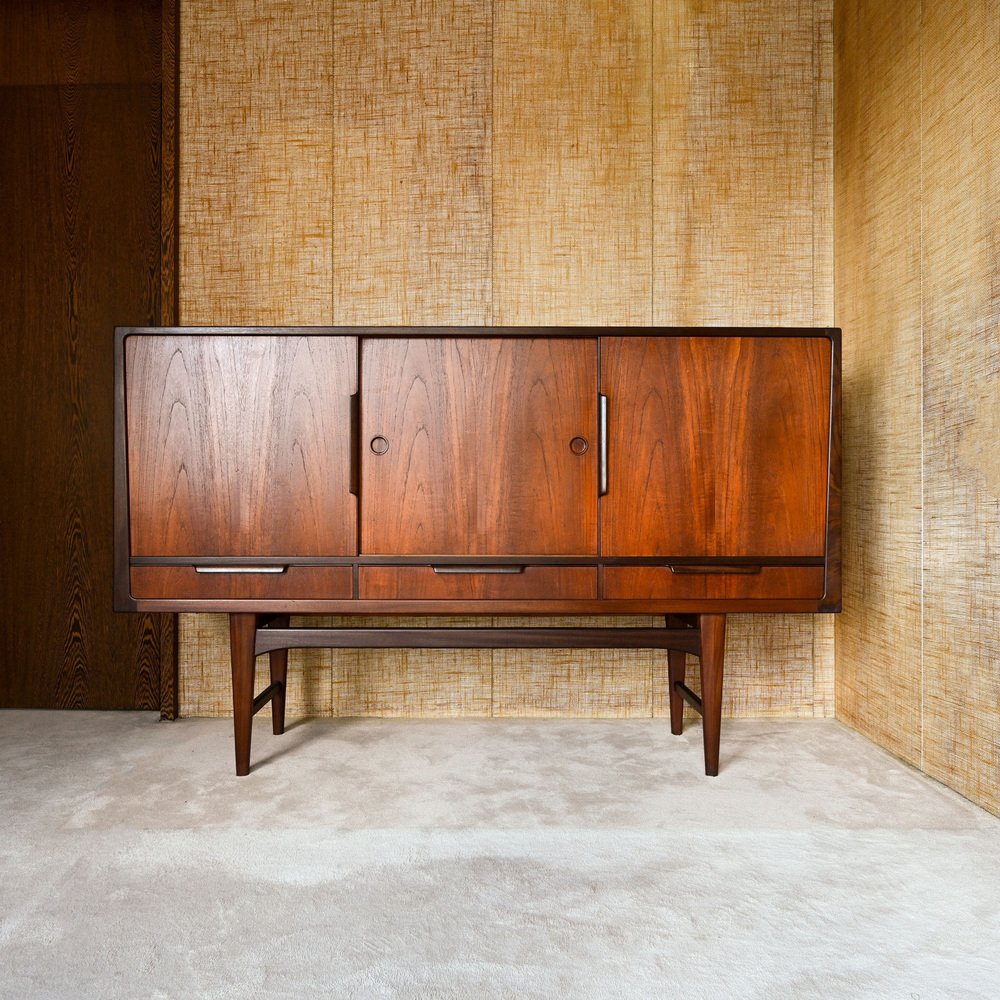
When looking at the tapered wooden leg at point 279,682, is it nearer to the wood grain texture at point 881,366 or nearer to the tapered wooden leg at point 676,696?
the tapered wooden leg at point 676,696

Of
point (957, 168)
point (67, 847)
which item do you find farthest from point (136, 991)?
point (957, 168)

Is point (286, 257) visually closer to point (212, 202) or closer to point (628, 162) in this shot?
point (212, 202)

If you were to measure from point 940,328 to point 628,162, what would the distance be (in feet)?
3.30

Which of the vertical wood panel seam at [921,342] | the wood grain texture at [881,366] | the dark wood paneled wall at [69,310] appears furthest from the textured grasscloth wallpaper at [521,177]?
the vertical wood panel seam at [921,342]

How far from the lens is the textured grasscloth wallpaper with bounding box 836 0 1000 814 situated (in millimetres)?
1507

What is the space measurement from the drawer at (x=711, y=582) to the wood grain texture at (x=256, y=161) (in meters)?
1.22

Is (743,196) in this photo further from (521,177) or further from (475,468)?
(475,468)

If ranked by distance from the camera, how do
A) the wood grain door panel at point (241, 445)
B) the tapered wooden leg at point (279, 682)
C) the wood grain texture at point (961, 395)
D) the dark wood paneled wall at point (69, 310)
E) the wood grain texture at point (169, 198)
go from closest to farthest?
the wood grain texture at point (961, 395) → the wood grain door panel at point (241, 445) → the tapered wooden leg at point (279, 682) → the wood grain texture at point (169, 198) → the dark wood paneled wall at point (69, 310)

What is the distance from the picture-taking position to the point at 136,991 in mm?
917

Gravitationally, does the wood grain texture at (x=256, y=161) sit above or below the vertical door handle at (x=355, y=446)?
above

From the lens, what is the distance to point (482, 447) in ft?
5.22

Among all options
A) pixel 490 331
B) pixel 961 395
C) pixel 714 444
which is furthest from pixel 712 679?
pixel 490 331

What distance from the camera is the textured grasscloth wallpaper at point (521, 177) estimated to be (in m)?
2.14

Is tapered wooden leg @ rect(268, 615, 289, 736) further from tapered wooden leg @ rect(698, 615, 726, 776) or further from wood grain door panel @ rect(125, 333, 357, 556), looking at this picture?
tapered wooden leg @ rect(698, 615, 726, 776)
